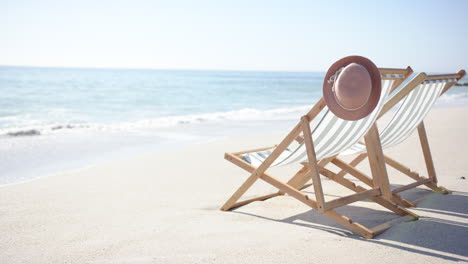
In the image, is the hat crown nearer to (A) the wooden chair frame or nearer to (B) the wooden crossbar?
(A) the wooden chair frame

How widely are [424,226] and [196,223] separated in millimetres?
1519

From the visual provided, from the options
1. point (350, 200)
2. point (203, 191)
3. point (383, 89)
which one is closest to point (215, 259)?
point (350, 200)

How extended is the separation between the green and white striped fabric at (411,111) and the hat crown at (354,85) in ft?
3.55

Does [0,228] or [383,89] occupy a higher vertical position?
[383,89]

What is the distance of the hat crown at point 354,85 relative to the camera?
2.45m

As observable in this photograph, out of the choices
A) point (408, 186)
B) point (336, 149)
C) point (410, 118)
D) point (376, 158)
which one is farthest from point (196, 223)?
point (410, 118)

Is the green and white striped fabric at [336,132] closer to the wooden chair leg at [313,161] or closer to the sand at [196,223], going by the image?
the wooden chair leg at [313,161]

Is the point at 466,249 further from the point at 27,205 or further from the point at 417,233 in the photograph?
the point at 27,205

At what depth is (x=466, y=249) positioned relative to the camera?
241 cm

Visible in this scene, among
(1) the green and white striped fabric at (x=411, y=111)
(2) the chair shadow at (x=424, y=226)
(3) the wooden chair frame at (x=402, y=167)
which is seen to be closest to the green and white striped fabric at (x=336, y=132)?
(3) the wooden chair frame at (x=402, y=167)

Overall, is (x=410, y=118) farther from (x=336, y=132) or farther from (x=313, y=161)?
(x=313, y=161)

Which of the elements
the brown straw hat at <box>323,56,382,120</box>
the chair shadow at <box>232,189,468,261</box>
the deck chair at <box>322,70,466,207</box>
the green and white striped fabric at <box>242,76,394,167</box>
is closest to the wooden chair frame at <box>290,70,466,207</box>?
the deck chair at <box>322,70,466,207</box>

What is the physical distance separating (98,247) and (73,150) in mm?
4991

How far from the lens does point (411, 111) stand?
3.51 metres
